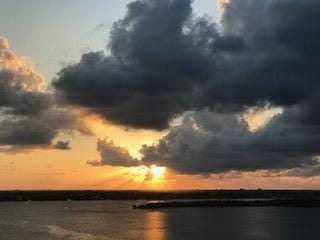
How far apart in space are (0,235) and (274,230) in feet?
190

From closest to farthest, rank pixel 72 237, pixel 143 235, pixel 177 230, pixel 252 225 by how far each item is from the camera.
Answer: pixel 72 237, pixel 143 235, pixel 177 230, pixel 252 225

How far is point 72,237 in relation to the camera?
117 meters

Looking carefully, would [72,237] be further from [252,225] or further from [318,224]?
[318,224]

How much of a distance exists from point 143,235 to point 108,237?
29.0ft

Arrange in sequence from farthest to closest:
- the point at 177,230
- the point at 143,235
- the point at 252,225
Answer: the point at 252,225
the point at 177,230
the point at 143,235

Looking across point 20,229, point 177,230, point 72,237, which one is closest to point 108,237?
point 72,237

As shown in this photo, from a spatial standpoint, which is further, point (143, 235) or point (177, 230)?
point (177, 230)

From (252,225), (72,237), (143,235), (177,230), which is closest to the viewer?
(72,237)

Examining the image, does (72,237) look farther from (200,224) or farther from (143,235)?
(200,224)

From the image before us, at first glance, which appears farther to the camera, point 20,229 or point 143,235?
point 20,229

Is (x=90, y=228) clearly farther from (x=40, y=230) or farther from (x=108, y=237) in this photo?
(x=108, y=237)

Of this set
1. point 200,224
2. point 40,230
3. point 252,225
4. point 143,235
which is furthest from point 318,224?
point 40,230

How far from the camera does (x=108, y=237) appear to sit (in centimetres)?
11831

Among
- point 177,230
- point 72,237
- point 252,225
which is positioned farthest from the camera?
point 252,225
